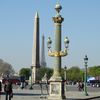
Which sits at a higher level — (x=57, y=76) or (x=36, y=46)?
(x=36, y=46)

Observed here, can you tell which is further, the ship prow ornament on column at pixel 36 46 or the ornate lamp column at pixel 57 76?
the ship prow ornament on column at pixel 36 46

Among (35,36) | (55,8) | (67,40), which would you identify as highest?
(35,36)

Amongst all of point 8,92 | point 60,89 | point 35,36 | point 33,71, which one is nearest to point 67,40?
point 60,89

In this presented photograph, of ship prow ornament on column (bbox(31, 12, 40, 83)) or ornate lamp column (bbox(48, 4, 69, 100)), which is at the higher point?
ship prow ornament on column (bbox(31, 12, 40, 83))

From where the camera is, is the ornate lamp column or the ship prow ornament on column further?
the ship prow ornament on column

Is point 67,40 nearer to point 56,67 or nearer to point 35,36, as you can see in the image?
point 56,67

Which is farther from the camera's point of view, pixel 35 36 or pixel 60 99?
pixel 35 36

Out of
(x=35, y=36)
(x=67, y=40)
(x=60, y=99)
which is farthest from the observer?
(x=35, y=36)

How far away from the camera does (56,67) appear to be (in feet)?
122

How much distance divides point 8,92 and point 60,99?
20.9 feet

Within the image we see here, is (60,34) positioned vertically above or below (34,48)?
below

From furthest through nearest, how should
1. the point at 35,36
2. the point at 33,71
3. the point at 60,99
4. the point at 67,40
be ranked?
the point at 33,71
the point at 35,36
the point at 67,40
the point at 60,99

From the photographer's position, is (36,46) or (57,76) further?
(36,46)

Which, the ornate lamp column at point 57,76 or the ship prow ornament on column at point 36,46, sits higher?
the ship prow ornament on column at point 36,46
